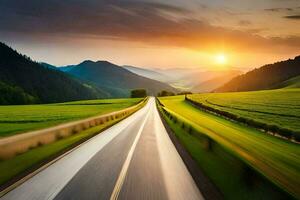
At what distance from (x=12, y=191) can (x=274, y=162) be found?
10.3 m

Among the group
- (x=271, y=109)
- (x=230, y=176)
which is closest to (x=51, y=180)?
(x=230, y=176)

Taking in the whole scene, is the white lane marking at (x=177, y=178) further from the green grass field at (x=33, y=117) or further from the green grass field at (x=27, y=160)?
the green grass field at (x=33, y=117)

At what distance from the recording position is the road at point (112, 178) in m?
10.9

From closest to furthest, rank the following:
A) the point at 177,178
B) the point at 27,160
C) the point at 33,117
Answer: the point at 177,178 < the point at 27,160 < the point at 33,117

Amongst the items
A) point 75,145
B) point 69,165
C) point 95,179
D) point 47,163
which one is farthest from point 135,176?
point 75,145

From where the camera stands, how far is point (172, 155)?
19.9 metres

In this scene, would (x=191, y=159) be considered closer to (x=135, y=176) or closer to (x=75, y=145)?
(x=135, y=176)

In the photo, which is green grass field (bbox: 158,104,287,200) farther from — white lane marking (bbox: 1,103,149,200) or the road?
Answer: white lane marking (bbox: 1,103,149,200)

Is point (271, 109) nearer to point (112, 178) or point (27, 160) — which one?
point (27, 160)

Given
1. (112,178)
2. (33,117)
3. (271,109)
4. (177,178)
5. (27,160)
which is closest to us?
(112,178)

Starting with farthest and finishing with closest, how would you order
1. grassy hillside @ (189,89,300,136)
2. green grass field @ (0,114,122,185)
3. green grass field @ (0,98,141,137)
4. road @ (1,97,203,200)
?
1. green grass field @ (0,98,141,137)
2. grassy hillside @ (189,89,300,136)
3. green grass field @ (0,114,122,185)
4. road @ (1,97,203,200)

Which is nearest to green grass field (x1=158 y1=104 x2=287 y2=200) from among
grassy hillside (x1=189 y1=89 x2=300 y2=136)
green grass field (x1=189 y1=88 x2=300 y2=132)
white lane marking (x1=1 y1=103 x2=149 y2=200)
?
white lane marking (x1=1 y1=103 x2=149 y2=200)

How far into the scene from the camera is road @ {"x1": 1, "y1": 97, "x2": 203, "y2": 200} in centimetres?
1093

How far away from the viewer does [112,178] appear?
1325cm
